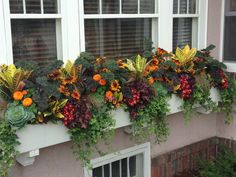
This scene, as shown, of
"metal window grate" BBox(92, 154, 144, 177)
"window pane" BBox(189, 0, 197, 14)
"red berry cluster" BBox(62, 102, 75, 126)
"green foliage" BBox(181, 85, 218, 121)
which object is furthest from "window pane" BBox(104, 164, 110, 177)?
"window pane" BBox(189, 0, 197, 14)

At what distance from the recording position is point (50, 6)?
3.24 meters

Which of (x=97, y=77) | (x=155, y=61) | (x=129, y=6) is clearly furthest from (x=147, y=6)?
(x=97, y=77)

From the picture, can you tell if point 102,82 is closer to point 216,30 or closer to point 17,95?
point 17,95

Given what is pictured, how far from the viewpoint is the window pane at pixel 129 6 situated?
3747mm

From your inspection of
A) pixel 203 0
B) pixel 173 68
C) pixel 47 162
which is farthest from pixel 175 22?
pixel 47 162

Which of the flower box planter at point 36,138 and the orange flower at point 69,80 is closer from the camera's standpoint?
the flower box planter at point 36,138

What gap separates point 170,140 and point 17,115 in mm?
2299

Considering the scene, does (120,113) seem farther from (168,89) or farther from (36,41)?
(36,41)

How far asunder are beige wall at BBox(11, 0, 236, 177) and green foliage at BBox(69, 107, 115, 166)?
349mm

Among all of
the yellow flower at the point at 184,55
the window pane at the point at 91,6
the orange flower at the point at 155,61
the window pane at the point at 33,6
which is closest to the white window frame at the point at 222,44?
the yellow flower at the point at 184,55

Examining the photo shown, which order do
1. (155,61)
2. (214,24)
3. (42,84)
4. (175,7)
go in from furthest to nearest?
(214,24)
(175,7)
(155,61)
(42,84)

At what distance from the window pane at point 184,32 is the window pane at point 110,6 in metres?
0.92

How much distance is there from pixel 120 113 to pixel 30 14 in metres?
1.20

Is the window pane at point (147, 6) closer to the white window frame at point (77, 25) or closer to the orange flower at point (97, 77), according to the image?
the white window frame at point (77, 25)
